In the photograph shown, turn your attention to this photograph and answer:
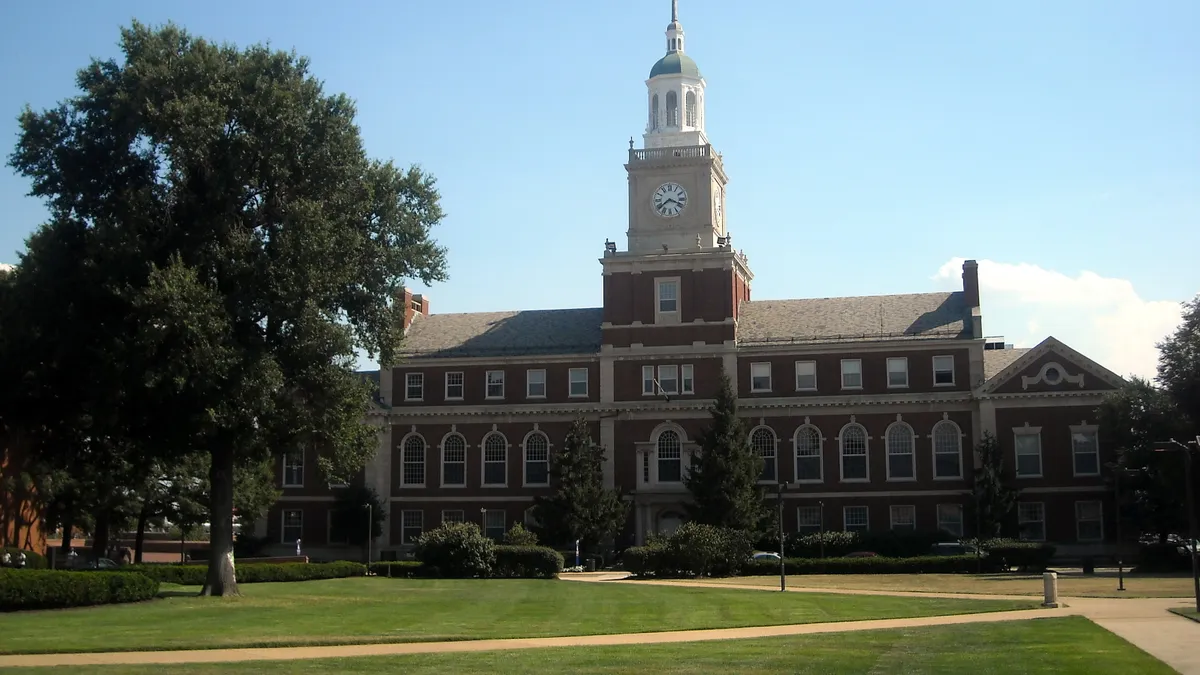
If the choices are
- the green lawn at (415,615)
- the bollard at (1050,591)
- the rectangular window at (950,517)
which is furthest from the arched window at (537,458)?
the bollard at (1050,591)

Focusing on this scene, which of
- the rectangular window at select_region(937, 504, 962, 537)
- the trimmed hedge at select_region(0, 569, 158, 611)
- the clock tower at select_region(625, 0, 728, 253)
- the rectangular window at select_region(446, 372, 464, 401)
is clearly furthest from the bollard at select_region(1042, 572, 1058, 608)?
the rectangular window at select_region(446, 372, 464, 401)

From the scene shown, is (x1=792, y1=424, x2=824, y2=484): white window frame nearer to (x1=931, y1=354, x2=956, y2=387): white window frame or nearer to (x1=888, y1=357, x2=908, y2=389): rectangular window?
(x1=888, y1=357, x2=908, y2=389): rectangular window

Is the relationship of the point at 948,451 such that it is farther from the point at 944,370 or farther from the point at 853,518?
the point at 853,518

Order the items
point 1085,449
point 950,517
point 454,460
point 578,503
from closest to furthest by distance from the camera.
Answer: point 578,503 → point 1085,449 → point 950,517 → point 454,460

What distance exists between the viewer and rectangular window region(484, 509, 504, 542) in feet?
242

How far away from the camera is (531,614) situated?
3186 centimetres

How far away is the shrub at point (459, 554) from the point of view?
Answer: 56.7m

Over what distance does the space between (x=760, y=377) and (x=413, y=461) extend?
67.3 feet

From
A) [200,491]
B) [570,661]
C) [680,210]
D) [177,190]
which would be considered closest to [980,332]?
[680,210]

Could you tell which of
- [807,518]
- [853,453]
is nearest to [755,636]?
[807,518]

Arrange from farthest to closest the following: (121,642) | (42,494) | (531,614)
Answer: (42,494) → (531,614) → (121,642)

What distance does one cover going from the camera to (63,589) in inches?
1296

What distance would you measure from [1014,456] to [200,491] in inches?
1618

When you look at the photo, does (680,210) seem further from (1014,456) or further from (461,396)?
(1014,456)
